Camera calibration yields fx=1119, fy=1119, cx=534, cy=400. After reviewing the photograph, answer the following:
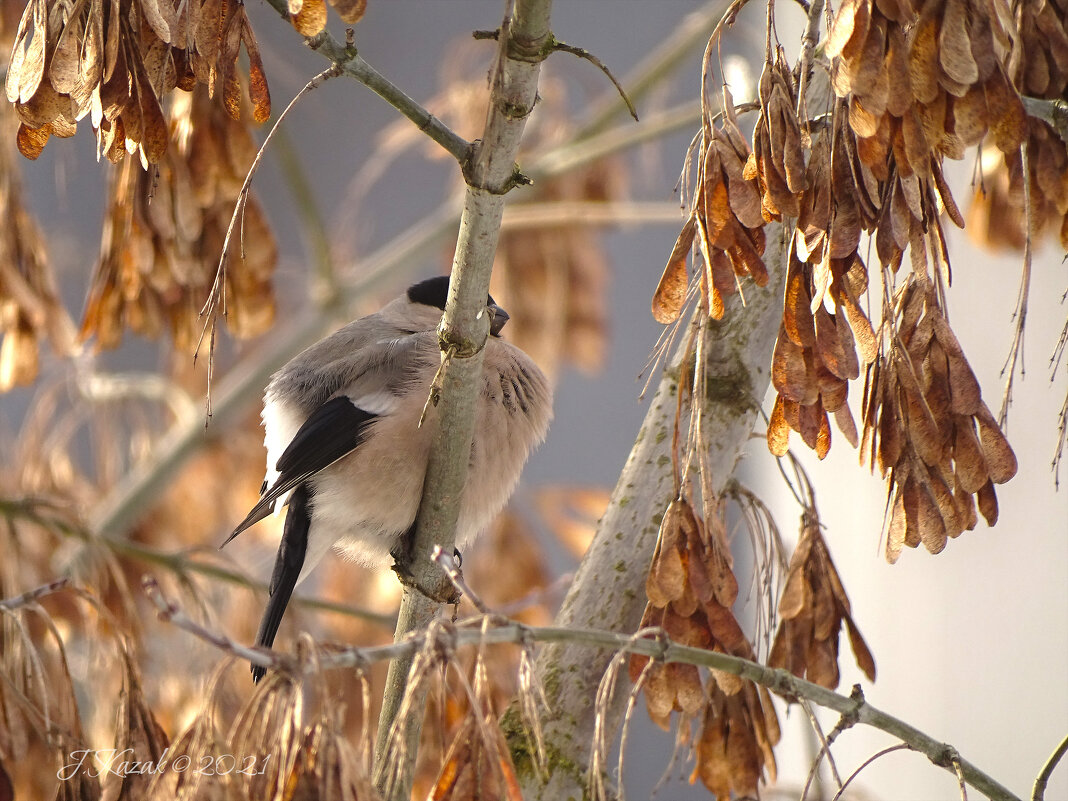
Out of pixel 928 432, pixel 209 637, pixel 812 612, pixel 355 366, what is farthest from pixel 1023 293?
pixel 355 366

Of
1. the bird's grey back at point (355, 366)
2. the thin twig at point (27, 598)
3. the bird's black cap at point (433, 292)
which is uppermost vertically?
the bird's black cap at point (433, 292)

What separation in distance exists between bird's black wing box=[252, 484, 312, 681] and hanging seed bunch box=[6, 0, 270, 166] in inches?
31.3

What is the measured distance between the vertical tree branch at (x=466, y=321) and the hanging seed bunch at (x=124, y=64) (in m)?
0.18

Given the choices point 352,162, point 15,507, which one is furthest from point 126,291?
point 352,162

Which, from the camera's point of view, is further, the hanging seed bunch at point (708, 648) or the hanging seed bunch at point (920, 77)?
the hanging seed bunch at point (708, 648)

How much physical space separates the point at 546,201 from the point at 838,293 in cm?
158

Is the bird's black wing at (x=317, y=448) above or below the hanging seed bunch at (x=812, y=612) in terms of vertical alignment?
above

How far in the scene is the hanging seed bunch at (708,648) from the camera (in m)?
0.91

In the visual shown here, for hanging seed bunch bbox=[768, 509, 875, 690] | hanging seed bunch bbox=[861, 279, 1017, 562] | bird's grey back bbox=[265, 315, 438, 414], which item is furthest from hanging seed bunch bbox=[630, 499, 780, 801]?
bird's grey back bbox=[265, 315, 438, 414]

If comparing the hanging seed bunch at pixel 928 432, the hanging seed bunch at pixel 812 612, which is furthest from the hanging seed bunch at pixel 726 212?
the hanging seed bunch at pixel 812 612

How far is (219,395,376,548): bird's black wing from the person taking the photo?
1567mm

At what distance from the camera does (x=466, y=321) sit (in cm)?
97

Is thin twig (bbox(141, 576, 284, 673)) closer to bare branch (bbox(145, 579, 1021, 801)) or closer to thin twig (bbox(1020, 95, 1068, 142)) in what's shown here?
bare branch (bbox(145, 579, 1021, 801))

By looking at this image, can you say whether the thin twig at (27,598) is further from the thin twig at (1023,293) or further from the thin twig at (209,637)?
the thin twig at (1023,293)
